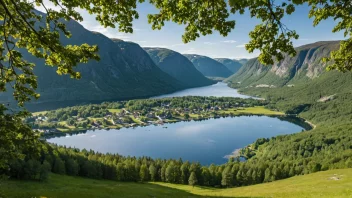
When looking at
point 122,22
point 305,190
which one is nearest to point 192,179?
point 305,190

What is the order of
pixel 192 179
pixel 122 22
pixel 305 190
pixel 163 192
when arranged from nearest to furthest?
1. pixel 122 22
2. pixel 305 190
3. pixel 163 192
4. pixel 192 179

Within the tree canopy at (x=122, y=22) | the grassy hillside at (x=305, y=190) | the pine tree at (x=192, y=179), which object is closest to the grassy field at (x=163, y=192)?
the grassy hillside at (x=305, y=190)

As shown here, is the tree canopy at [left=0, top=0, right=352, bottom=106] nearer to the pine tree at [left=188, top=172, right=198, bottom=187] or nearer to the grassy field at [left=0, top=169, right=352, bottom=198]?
the grassy field at [left=0, top=169, right=352, bottom=198]

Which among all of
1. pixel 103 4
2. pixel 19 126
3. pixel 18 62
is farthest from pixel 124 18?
pixel 19 126

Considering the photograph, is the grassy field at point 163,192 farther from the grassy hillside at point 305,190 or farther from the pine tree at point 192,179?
the pine tree at point 192,179

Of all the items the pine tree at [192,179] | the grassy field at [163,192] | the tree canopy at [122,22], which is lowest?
the pine tree at [192,179]

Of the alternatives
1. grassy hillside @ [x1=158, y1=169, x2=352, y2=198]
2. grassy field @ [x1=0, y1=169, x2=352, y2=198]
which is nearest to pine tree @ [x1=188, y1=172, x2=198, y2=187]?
Result: grassy hillside @ [x1=158, y1=169, x2=352, y2=198]

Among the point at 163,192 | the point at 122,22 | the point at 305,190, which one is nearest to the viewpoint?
the point at 122,22

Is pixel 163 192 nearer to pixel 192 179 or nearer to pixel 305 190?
pixel 305 190

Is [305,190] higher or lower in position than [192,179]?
higher

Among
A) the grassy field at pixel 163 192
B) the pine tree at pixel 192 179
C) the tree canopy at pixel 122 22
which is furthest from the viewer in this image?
the pine tree at pixel 192 179

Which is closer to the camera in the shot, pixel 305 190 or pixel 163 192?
pixel 305 190
